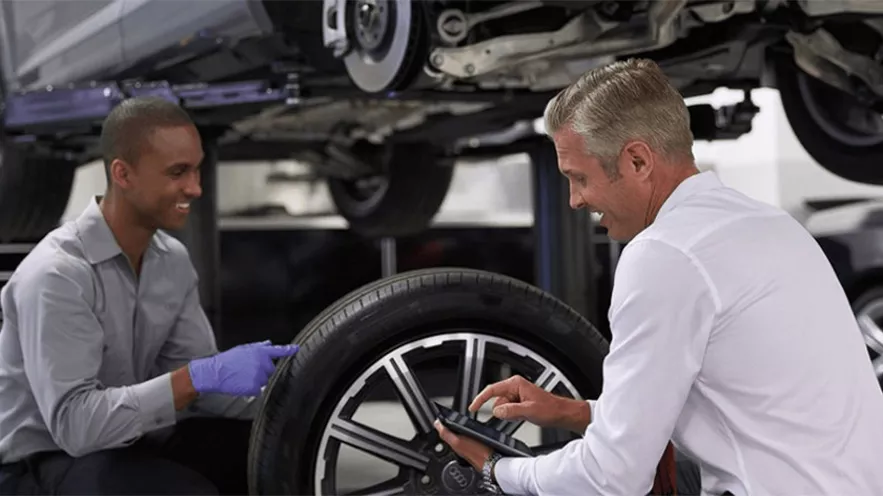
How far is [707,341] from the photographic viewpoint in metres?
1.22

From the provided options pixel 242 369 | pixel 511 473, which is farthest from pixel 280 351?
pixel 511 473

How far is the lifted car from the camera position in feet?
7.46

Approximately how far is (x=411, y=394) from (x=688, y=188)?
0.63 m

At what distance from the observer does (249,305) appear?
4.50 m

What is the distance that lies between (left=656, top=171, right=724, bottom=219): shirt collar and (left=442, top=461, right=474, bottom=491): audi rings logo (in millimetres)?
571

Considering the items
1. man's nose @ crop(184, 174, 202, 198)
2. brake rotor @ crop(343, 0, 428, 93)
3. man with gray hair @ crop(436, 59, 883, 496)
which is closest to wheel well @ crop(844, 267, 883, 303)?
brake rotor @ crop(343, 0, 428, 93)

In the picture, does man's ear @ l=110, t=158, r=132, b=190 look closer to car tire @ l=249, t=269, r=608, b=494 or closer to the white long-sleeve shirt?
car tire @ l=249, t=269, r=608, b=494

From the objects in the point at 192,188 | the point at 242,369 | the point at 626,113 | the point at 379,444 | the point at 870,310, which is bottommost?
the point at 870,310

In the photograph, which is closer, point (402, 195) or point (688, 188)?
point (688, 188)

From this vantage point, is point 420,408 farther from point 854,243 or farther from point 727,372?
point 854,243

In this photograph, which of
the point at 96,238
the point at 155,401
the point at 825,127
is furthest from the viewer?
the point at 825,127

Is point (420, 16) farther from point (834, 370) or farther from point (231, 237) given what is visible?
point (231, 237)

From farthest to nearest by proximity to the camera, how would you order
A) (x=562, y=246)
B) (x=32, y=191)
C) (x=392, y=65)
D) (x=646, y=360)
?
(x=32, y=191) < (x=562, y=246) < (x=392, y=65) < (x=646, y=360)

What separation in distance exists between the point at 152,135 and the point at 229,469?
0.61 m
